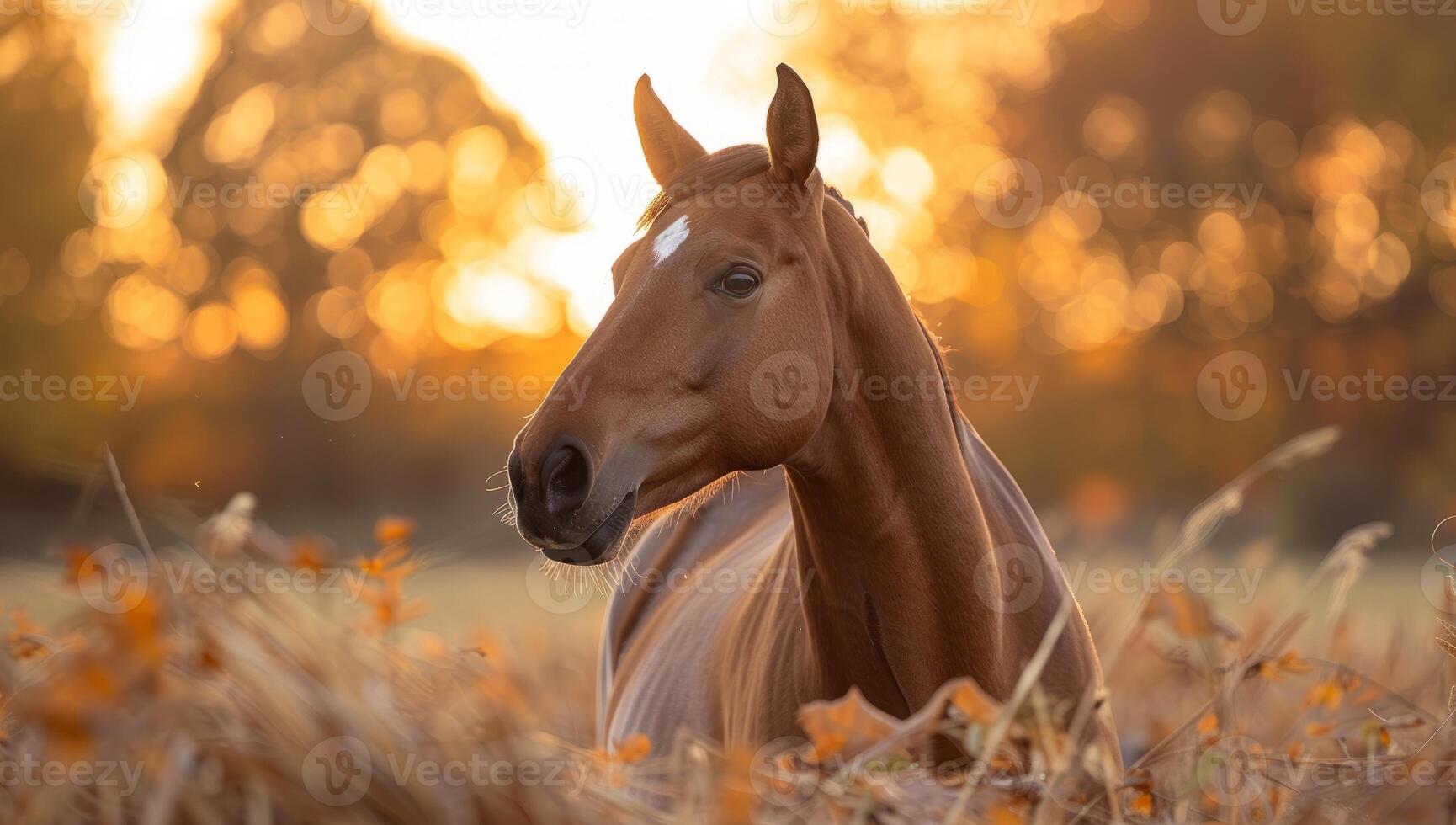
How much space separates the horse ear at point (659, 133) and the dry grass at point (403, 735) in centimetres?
186

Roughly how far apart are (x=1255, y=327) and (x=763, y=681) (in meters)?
18.2

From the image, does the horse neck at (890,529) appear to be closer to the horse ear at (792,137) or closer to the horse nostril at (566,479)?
the horse ear at (792,137)

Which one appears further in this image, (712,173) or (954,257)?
(954,257)

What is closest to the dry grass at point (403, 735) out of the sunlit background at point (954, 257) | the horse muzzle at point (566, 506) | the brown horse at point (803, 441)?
the horse muzzle at point (566, 506)

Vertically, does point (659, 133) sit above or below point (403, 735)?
above

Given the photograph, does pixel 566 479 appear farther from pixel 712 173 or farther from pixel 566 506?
pixel 712 173

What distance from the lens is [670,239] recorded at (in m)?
2.80

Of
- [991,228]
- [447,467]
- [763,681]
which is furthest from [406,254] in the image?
[763,681]

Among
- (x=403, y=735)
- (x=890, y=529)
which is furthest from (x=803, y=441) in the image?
(x=403, y=735)

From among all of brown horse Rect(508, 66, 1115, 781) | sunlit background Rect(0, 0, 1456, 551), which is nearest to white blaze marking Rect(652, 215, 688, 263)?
brown horse Rect(508, 66, 1115, 781)

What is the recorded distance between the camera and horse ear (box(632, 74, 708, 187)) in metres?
3.31

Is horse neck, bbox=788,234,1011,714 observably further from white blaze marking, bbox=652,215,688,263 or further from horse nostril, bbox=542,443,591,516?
horse nostril, bbox=542,443,591,516

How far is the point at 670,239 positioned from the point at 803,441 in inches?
23.5

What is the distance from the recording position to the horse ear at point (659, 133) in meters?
3.31
